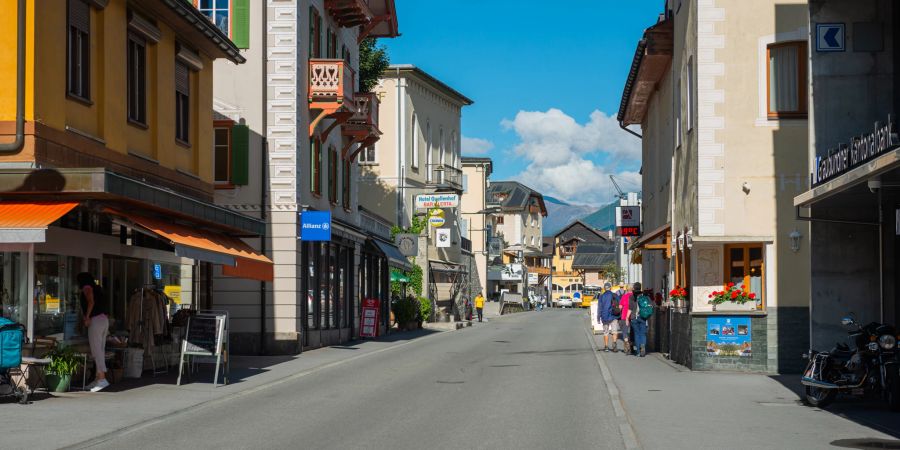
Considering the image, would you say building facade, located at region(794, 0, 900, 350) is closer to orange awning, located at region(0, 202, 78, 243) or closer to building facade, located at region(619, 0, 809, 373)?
building facade, located at region(619, 0, 809, 373)

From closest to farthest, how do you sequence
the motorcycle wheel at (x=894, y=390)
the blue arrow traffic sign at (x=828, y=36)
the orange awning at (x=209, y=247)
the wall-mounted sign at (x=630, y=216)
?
the motorcycle wheel at (x=894, y=390) < the orange awning at (x=209, y=247) < the blue arrow traffic sign at (x=828, y=36) < the wall-mounted sign at (x=630, y=216)

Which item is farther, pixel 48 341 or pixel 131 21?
pixel 131 21

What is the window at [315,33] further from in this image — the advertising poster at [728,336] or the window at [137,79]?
the advertising poster at [728,336]

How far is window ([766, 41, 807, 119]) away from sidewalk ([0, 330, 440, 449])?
10.3 m

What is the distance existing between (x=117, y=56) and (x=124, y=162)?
5.71 feet

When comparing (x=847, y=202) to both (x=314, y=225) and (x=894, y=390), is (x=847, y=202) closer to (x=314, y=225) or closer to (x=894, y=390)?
(x=894, y=390)

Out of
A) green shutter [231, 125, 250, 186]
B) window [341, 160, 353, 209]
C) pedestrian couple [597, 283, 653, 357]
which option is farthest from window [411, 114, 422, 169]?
green shutter [231, 125, 250, 186]

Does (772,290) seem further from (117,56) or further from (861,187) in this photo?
(117,56)

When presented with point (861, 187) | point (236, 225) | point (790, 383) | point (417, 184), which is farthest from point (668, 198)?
point (417, 184)

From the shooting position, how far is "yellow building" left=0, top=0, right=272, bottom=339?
15.7 metres

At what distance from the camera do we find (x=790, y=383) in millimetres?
19391

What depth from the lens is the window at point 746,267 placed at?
21.9 metres

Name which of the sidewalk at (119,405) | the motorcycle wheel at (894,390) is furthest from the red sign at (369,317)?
the motorcycle wheel at (894,390)

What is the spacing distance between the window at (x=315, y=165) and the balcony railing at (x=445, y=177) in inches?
1165
